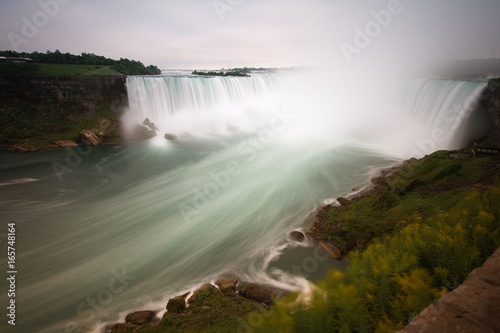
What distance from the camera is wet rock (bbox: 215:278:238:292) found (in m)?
10.4

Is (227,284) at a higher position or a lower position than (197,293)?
lower

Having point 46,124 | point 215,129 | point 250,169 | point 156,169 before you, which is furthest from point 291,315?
point 46,124

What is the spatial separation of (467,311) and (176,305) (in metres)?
9.11

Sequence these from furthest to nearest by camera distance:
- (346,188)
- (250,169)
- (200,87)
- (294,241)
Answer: (200,87) < (250,169) < (346,188) < (294,241)

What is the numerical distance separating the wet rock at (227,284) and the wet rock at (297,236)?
4.34 meters

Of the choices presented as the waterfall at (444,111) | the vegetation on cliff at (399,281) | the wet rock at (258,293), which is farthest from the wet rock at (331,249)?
the waterfall at (444,111)

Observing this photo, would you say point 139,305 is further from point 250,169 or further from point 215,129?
point 215,129

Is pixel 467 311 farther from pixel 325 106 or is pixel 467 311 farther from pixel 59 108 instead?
pixel 325 106

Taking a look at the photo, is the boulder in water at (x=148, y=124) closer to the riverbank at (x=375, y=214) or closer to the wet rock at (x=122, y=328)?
the riverbank at (x=375, y=214)

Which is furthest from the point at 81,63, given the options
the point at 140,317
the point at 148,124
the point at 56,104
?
the point at 140,317

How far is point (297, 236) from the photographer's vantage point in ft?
45.1

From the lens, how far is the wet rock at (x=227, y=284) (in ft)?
34.2

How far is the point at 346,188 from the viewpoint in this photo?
1939 cm

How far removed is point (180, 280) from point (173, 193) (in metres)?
9.86
